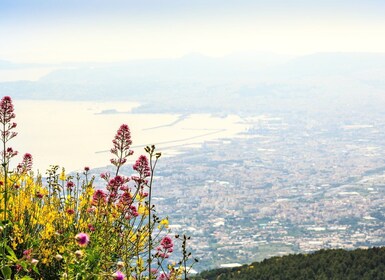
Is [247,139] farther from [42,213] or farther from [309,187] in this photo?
[42,213]

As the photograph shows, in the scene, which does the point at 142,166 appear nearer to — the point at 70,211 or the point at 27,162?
the point at 70,211

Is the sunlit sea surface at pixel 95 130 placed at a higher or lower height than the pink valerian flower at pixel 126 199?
lower

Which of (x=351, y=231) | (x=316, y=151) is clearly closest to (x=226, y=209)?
(x=351, y=231)

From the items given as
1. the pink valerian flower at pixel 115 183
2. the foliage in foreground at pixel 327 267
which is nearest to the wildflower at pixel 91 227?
the pink valerian flower at pixel 115 183

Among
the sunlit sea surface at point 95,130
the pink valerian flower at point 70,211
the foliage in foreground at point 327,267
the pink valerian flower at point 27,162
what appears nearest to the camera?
the pink valerian flower at point 70,211

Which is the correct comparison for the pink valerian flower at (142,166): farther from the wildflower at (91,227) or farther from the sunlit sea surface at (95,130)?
the sunlit sea surface at (95,130)
